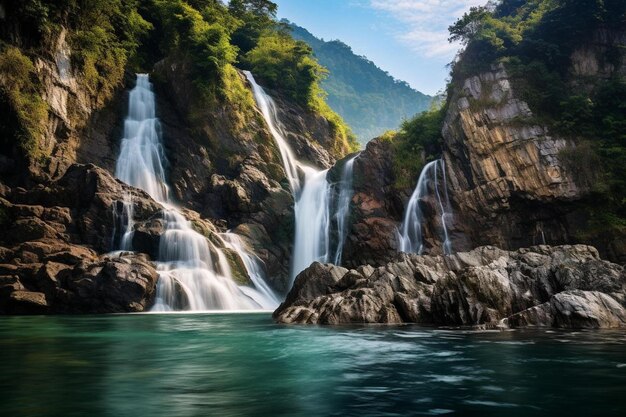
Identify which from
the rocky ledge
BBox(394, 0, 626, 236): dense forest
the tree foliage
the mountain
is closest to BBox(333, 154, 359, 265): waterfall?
BBox(394, 0, 626, 236): dense forest

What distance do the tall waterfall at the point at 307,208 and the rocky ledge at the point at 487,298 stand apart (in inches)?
A: 552

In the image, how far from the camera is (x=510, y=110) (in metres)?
32.3

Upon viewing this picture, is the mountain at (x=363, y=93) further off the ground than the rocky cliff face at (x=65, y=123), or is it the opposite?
the mountain at (x=363, y=93)

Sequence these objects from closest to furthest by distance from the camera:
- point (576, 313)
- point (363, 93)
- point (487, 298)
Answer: point (576, 313) < point (487, 298) < point (363, 93)

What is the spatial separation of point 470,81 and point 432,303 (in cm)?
2278

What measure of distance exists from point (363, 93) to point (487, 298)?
455 ft

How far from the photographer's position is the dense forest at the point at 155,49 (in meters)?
27.5

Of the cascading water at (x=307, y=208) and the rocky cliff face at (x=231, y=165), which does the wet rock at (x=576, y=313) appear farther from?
the cascading water at (x=307, y=208)

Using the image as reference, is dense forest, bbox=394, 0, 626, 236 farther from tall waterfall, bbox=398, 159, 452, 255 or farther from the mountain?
the mountain

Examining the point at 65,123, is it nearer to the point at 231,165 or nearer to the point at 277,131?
the point at 231,165

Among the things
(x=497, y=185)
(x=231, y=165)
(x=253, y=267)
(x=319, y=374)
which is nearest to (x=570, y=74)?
(x=497, y=185)

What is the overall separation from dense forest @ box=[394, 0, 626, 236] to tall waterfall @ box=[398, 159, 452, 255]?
1.36 meters

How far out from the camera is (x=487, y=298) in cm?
1500

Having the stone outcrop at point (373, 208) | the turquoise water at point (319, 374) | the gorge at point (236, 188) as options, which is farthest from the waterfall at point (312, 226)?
the turquoise water at point (319, 374)
